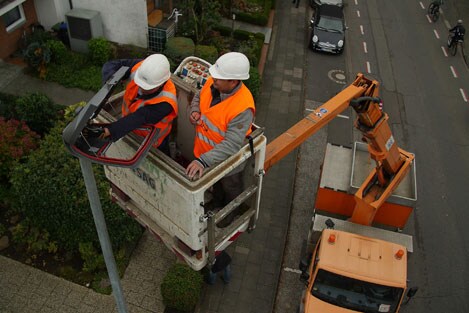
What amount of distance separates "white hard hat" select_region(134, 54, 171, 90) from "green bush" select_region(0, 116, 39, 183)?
7358 mm

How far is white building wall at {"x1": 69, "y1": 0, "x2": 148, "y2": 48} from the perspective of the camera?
669 inches

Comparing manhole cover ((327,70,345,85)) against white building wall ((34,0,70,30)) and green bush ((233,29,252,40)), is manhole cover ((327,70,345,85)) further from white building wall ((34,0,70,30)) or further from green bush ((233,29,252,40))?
white building wall ((34,0,70,30))

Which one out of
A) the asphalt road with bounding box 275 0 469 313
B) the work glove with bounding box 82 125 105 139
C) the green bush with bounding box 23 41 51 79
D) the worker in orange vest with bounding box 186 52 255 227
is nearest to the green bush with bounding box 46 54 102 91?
the green bush with bounding box 23 41 51 79

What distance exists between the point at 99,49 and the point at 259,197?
1193cm

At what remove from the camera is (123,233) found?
34.2 feet

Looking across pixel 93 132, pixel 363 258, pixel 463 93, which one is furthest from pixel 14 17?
pixel 463 93

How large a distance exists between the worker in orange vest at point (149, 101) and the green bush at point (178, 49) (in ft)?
37.0

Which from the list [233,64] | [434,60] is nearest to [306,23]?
[434,60]

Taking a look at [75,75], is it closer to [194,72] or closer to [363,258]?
[194,72]

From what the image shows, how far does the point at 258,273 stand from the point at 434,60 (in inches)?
571

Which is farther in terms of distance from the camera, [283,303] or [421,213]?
[421,213]

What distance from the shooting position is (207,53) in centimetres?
1697

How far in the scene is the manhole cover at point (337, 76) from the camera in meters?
18.7

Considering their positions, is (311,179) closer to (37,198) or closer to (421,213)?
(421,213)
